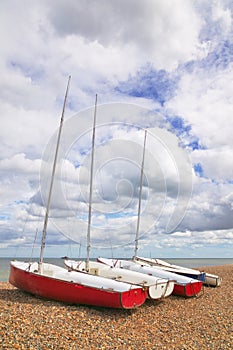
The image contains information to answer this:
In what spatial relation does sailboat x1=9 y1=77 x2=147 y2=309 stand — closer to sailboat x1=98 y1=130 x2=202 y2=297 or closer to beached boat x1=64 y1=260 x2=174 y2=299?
beached boat x1=64 y1=260 x2=174 y2=299

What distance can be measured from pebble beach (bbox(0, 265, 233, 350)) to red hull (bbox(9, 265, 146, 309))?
0.35 meters

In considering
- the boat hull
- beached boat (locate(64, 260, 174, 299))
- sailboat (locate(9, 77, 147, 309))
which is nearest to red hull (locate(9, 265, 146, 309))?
sailboat (locate(9, 77, 147, 309))

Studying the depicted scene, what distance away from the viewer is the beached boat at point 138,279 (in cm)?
1428

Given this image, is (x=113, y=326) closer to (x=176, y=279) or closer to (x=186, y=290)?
(x=186, y=290)

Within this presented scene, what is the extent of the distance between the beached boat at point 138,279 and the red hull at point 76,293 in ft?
2.80

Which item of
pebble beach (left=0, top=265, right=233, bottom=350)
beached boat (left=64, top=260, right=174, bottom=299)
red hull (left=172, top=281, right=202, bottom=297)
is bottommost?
pebble beach (left=0, top=265, right=233, bottom=350)

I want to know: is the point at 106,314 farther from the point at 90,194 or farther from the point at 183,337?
the point at 90,194

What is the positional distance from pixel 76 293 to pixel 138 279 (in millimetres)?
4590

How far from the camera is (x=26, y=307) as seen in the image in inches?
488

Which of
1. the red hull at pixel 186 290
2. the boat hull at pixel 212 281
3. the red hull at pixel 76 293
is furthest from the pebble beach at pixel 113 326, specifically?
the boat hull at pixel 212 281

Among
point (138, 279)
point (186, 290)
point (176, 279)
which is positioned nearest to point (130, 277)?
point (138, 279)

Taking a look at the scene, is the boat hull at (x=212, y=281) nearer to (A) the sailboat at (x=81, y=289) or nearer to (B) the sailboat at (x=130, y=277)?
(B) the sailboat at (x=130, y=277)

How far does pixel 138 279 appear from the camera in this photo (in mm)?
17125

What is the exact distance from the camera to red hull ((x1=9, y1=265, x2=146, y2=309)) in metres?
12.7
